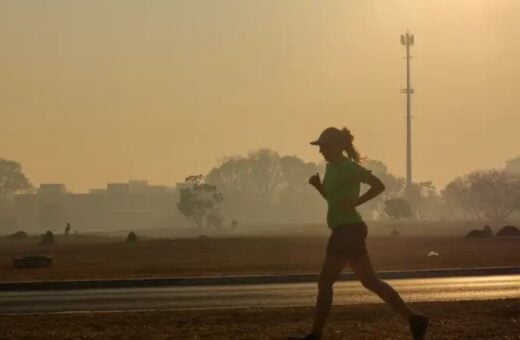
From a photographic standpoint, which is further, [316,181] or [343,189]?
[316,181]

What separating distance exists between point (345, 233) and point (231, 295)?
26.6ft

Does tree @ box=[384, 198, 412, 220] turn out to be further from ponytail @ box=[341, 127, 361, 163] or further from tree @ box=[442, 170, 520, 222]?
ponytail @ box=[341, 127, 361, 163]

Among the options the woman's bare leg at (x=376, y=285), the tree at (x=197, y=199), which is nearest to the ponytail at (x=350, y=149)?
the woman's bare leg at (x=376, y=285)

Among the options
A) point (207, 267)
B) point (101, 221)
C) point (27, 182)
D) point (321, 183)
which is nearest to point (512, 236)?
point (207, 267)

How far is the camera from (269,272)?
24.8m

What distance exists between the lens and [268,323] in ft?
36.7

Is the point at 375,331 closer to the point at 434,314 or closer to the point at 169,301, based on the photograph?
the point at 434,314

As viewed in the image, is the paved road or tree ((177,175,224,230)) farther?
tree ((177,175,224,230))

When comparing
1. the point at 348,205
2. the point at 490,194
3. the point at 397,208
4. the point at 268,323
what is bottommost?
the point at 268,323

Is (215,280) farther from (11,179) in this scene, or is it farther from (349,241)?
(11,179)

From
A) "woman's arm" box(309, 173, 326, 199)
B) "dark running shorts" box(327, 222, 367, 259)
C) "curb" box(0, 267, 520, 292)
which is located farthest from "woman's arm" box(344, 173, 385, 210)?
"curb" box(0, 267, 520, 292)

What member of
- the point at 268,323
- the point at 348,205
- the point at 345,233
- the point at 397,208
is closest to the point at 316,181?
the point at 348,205

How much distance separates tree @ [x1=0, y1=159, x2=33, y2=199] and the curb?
155 m

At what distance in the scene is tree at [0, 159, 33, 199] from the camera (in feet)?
562
